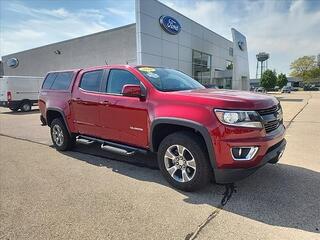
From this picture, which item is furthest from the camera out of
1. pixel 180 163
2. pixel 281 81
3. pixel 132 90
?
pixel 281 81

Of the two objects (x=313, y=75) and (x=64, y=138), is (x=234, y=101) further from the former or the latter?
(x=313, y=75)

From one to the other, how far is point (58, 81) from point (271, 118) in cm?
494

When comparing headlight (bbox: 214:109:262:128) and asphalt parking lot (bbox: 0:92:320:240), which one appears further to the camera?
headlight (bbox: 214:109:262:128)

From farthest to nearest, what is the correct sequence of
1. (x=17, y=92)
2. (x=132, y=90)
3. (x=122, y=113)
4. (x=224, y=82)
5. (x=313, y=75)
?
(x=313, y=75)
(x=224, y=82)
(x=17, y=92)
(x=122, y=113)
(x=132, y=90)

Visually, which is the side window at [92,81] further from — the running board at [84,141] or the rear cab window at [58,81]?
the running board at [84,141]

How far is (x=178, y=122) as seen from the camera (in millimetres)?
4105

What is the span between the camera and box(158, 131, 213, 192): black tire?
3984mm

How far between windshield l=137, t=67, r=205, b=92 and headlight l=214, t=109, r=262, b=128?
1236mm

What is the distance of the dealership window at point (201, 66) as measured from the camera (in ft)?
105

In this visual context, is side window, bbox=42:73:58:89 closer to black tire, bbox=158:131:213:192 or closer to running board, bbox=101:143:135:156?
running board, bbox=101:143:135:156

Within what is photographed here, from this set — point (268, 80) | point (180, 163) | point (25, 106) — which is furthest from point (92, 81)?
point (268, 80)

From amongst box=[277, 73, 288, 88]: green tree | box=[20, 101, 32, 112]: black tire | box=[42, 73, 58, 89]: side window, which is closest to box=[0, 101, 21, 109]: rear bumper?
box=[20, 101, 32, 112]: black tire

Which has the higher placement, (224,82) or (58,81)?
(224,82)

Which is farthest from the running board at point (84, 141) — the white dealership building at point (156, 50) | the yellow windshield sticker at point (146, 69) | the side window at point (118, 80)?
the white dealership building at point (156, 50)
